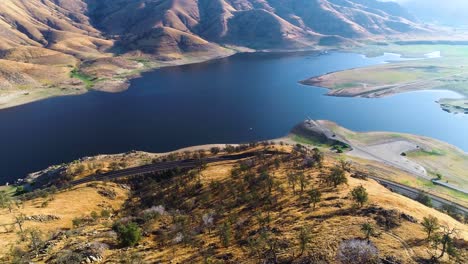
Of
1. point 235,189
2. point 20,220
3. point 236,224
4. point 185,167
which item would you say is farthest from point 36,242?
point 185,167

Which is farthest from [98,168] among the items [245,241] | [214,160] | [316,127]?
[316,127]

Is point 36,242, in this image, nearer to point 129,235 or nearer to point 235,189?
point 129,235

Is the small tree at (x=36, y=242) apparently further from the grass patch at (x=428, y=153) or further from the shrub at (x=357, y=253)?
the grass patch at (x=428, y=153)

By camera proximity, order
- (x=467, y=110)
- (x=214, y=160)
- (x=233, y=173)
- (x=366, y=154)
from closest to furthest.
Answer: (x=233, y=173), (x=214, y=160), (x=366, y=154), (x=467, y=110)

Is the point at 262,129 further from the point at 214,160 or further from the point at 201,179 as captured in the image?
the point at 201,179

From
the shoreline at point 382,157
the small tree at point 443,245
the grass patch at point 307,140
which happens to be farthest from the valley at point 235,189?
the grass patch at point 307,140
